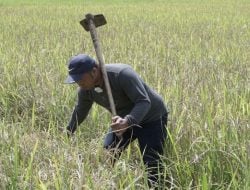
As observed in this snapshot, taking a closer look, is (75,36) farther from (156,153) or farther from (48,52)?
A: (156,153)

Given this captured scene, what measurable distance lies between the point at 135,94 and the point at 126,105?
268 mm

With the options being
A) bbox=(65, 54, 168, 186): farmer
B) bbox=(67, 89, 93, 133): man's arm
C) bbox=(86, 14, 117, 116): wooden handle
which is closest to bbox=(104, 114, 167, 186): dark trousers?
bbox=(65, 54, 168, 186): farmer

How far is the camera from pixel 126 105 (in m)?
3.11

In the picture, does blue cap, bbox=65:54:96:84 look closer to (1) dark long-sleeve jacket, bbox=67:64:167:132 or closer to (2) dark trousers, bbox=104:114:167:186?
(1) dark long-sleeve jacket, bbox=67:64:167:132

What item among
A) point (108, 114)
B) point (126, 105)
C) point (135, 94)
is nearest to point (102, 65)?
point (135, 94)

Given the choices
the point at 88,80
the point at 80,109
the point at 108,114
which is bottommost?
the point at 108,114

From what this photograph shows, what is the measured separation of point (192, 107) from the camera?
11.8ft

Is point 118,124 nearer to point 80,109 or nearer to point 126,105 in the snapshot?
point 126,105

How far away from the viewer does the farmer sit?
2.79 meters

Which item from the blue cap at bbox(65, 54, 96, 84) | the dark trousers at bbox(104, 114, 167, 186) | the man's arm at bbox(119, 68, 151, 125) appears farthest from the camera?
the dark trousers at bbox(104, 114, 167, 186)

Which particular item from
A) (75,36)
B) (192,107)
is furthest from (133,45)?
(192,107)

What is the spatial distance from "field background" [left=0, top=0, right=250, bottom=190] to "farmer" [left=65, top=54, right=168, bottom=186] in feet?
0.32

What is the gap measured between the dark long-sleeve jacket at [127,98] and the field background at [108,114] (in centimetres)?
19

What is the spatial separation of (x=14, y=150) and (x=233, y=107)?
Result: 1651 millimetres
